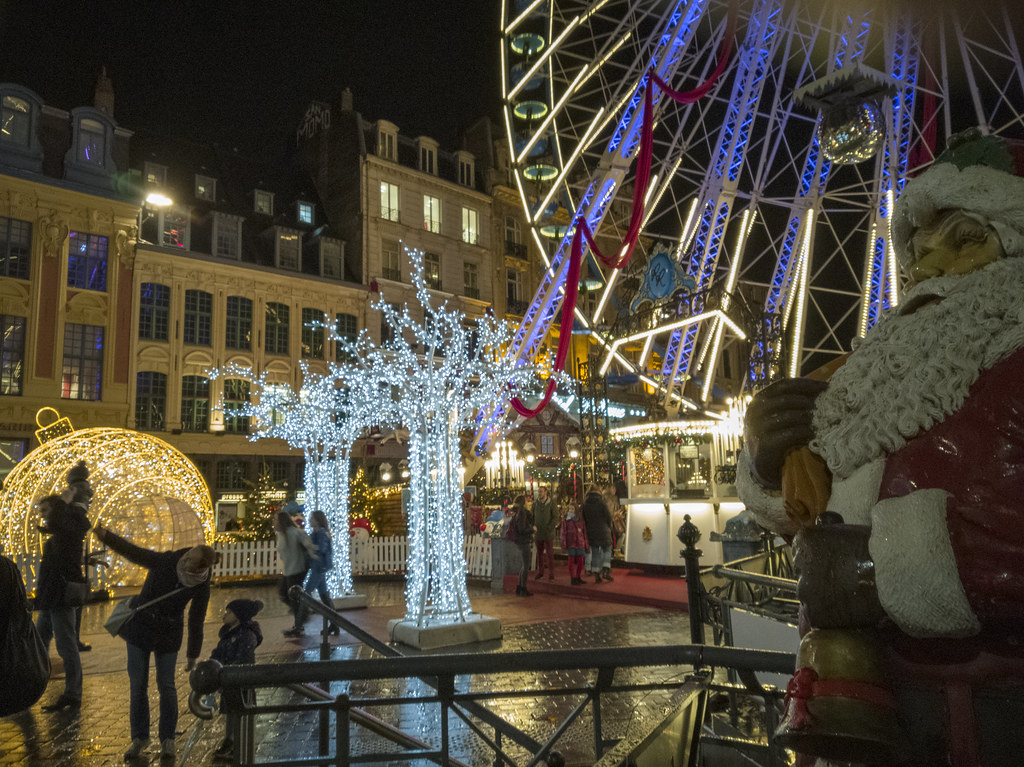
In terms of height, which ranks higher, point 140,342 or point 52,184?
point 52,184

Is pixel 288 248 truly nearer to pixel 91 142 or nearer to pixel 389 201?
pixel 389 201

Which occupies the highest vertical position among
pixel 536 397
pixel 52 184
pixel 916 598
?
pixel 52 184

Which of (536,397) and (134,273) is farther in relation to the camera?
(134,273)

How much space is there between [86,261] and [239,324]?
5.45 metres

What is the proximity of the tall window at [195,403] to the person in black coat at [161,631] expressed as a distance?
2226 cm

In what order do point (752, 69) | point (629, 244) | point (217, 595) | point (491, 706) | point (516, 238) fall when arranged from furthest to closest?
A: 1. point (516, 238)
2. point (217, 595)
3. point (752, 69)
4. point (629, 244)
5. point (491, 706)

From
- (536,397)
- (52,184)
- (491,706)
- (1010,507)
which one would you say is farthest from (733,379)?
(1010,507)

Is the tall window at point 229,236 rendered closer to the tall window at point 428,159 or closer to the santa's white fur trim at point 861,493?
the tall window at point 428,159

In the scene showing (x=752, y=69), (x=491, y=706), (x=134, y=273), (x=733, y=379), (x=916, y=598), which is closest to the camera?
(x=916, y=598)

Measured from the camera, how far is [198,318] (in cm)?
2661

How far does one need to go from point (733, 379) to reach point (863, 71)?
36094mm

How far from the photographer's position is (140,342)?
2509 centimetres

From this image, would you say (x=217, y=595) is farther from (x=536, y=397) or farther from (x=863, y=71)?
(x=863, y=71)

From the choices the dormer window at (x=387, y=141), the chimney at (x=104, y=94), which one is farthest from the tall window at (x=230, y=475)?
the dormer window at (x=387, y=141)
